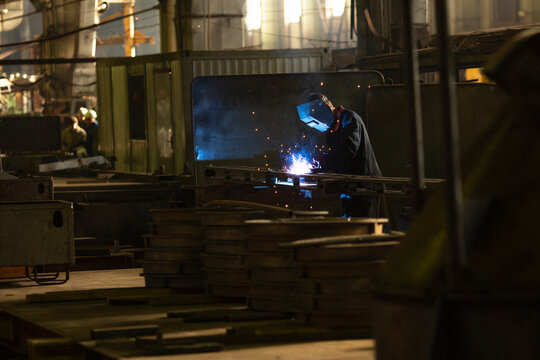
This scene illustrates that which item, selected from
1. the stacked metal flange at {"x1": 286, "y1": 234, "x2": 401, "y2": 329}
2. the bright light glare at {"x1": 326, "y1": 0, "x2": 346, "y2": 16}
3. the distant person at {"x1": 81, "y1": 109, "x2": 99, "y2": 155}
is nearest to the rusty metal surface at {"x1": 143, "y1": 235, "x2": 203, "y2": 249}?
the stacked metal flange at {"x1": 286, "y1": 234, "x2": 401, "y2": 329}

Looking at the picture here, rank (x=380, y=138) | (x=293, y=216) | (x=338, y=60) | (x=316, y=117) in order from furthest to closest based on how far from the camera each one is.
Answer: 1. (x=338, y=60)
2. (x=380, y=138)
3. (x=316, y=117)
4. (x=293, y=216)

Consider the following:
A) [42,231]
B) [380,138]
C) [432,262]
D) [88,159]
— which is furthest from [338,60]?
[432,262]

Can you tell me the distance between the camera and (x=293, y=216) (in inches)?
282

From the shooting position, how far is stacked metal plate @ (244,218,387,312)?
6352mm

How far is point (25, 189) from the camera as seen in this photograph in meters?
11.6

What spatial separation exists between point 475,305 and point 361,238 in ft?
7.39

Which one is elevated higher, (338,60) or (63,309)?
(338,60)

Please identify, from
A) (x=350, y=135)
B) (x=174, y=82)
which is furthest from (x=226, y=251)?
(x=174, y=82)

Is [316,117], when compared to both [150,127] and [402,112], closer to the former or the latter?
[402,112]

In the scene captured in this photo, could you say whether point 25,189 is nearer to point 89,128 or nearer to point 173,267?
point 173,267

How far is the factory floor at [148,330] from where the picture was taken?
5.44 metres

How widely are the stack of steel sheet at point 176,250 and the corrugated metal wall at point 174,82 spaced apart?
7117 mm

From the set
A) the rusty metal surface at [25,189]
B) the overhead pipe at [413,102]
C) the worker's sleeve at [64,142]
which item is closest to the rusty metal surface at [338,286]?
the overhead pipe at [413,102]

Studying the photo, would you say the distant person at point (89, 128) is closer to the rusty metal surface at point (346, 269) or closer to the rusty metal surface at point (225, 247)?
the rusty metal surface at point (225, 247)
